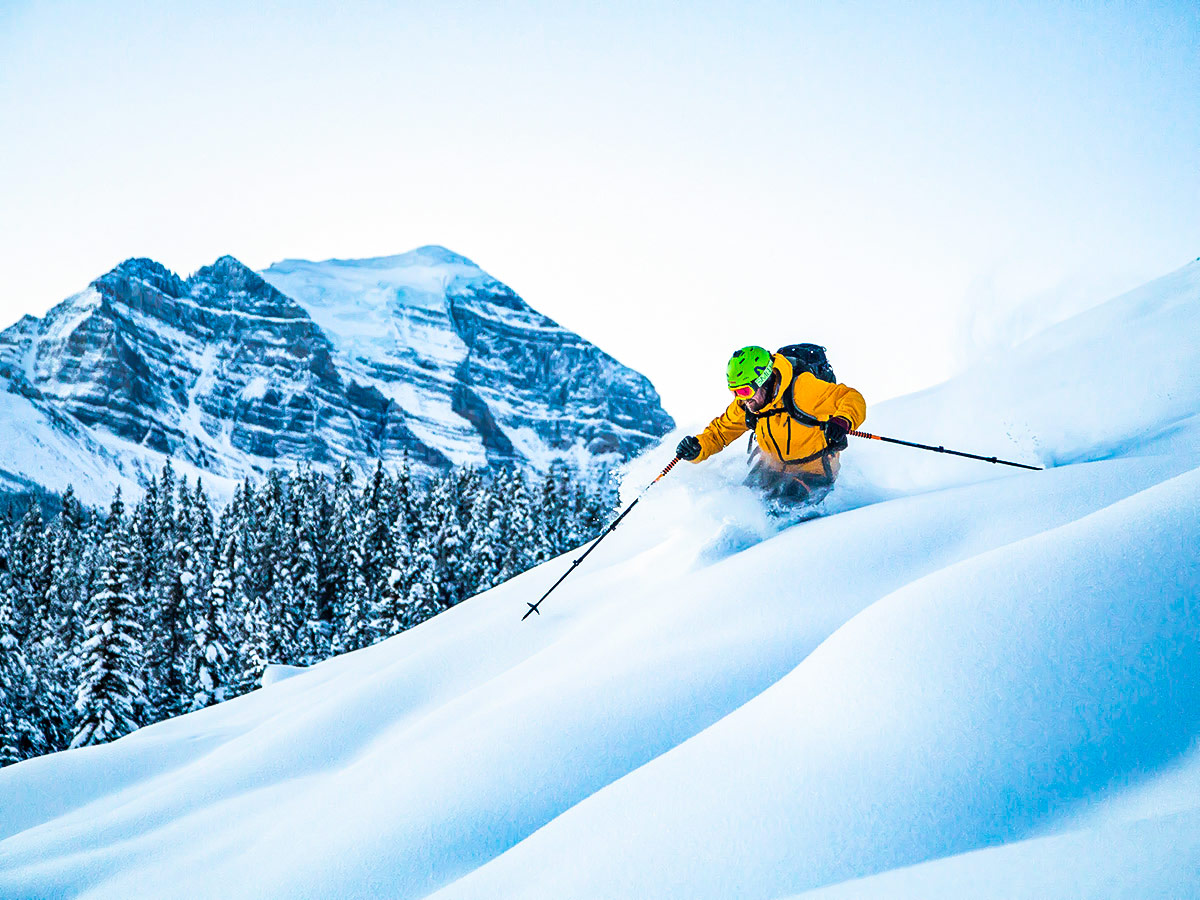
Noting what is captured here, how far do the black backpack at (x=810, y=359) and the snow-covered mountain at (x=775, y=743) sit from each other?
1.33 metres

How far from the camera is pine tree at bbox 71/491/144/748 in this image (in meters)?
21.0

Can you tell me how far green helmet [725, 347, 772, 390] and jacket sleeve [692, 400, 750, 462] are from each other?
262mm

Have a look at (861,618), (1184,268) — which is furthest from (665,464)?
(1184,268)

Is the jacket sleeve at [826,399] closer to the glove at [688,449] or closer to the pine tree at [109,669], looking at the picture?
the glove at [688,449]

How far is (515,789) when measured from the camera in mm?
3105

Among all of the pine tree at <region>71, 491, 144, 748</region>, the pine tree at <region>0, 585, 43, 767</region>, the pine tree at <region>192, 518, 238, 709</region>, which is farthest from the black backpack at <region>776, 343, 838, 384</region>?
the pine tree at <region>192, 518, 238, 709</region>

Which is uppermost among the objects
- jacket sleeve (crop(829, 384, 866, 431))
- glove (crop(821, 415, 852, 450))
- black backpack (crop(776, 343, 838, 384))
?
black backpack (crop(776, 343, 838, 384))

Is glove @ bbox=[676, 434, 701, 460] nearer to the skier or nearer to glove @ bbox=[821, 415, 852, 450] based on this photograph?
the skier

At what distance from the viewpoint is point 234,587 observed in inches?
1265

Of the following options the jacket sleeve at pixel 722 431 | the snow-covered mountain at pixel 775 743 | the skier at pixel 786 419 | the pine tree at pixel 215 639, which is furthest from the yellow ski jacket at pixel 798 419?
the pine tree at pixel 215 639

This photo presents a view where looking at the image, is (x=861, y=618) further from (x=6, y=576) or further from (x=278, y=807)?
(x=6, y=576)

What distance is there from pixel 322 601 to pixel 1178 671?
4093 cm

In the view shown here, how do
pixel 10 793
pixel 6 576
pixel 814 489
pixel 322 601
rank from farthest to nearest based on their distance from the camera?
pixel 6 576, pixel 322 601, pixel 814 489, pixel 10 793

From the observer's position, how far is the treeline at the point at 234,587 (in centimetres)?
2244
